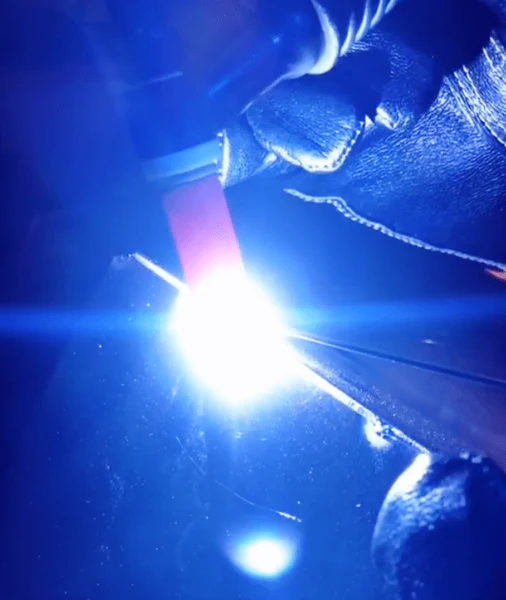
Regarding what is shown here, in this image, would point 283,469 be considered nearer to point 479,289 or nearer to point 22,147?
point 22,147

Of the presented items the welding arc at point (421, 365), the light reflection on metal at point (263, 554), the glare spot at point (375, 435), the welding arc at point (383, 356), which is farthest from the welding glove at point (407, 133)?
the light reflection on metal at point (263, 554)

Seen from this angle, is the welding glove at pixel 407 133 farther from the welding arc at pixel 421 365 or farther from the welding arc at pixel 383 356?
the welding arc at pixel 421 365

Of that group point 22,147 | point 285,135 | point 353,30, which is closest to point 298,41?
point 353,30

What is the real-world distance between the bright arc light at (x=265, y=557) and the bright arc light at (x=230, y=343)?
0.21m

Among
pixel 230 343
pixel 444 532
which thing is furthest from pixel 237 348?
pixel 444 532

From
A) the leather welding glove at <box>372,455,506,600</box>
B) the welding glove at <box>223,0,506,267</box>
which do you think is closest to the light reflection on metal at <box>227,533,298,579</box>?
the leather welding glove at <box>372,455,506,600</box>

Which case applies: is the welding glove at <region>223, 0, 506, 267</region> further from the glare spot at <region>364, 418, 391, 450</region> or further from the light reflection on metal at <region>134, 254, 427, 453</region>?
the glare spot at <region>364, 418, 391, 450</region>

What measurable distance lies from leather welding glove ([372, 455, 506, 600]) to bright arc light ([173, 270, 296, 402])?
239 millimetres

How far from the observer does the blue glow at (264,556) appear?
2.90 ft

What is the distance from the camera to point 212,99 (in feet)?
2.49

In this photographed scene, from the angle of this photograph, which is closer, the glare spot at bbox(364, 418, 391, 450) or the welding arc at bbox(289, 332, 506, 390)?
the glare spot at bbox(364, 418, 391, 450)

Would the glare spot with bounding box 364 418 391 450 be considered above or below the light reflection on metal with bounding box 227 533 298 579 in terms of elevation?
above

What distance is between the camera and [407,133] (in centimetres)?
124

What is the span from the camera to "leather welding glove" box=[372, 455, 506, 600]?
0.80m
